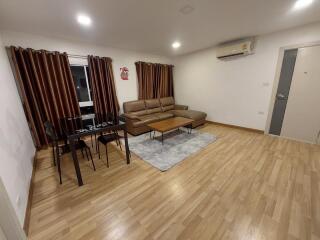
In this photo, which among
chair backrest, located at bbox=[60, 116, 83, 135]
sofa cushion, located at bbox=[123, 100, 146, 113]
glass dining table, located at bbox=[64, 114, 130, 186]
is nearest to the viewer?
glass dining table, located at bbox=[64, 114, 130, 186]

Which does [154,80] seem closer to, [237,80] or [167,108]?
[167,108]

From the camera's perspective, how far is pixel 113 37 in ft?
10.2

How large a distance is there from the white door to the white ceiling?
2.31ft

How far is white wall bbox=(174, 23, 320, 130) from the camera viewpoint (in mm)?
3180

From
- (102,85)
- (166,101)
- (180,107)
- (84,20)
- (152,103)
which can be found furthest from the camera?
(166,101)

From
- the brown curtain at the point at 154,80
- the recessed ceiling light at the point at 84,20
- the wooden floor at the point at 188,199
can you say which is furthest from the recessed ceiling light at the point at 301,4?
the brown curtain at the point at 154,80

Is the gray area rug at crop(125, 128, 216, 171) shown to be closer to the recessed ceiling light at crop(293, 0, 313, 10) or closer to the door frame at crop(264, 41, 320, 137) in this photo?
the door frame at crop(264, 41, 320, 137)

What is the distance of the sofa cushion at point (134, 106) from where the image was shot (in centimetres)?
421

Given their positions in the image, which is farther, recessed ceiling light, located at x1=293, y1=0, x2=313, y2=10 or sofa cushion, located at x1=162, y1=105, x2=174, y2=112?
sofa cushion, located at x1=162, y1=105, x2=174, y2=112

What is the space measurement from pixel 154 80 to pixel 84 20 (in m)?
2.91

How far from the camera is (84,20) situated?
2281mm

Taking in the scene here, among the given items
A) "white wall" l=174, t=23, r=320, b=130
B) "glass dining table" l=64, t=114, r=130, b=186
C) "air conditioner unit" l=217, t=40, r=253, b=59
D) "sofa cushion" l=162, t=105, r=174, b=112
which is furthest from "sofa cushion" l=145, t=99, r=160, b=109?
"air conditioner unit" l=217, t=40, r=253, b=59

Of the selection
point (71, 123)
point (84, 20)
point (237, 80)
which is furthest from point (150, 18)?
point (237, 80)

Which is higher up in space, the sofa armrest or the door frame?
the door frame
